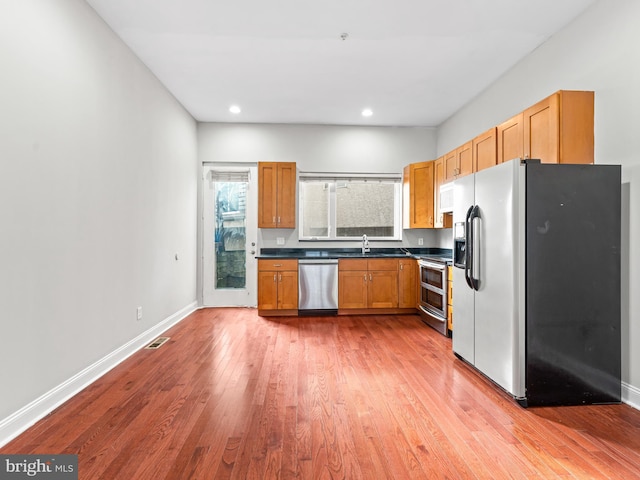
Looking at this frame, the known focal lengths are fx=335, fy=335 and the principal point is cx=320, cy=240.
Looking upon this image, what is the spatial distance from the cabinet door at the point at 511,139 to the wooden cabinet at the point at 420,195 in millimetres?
1756

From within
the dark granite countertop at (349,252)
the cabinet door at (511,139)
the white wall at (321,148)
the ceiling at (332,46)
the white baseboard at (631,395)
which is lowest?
the white baseboard at (631,395)

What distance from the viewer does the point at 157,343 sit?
11.9ft

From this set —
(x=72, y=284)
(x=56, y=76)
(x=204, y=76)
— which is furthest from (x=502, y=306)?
(x=204, y=76)

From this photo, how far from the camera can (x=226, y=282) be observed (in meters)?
5.46

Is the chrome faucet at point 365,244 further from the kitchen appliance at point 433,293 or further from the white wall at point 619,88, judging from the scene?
the white wall at point 619,88

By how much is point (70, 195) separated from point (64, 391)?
4.55 ft

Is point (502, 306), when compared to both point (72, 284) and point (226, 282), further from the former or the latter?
point (226, 282)

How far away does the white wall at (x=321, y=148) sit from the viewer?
→ 5387mm

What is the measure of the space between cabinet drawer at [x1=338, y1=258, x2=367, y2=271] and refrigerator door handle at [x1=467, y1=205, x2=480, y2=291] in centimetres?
220

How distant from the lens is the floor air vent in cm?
349

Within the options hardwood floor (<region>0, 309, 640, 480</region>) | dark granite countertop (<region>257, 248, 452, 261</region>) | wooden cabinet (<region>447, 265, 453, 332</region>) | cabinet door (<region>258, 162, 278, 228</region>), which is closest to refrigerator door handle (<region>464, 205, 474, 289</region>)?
hardwood floor (<region>0, 309, 640, 480</region>)

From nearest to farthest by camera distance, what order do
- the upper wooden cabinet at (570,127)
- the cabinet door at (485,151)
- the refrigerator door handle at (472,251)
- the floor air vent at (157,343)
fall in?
the upper wooden cabinet at (570,127) < the refrigerator door handle at (472,251) < the cabinet door at (485,151) < the floor air vent at (157,343)

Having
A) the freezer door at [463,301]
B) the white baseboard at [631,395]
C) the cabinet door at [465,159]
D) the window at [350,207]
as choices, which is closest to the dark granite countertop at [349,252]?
the window at [350,207]

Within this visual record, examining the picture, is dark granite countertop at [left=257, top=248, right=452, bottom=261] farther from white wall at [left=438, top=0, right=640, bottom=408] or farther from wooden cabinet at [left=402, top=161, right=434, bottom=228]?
white wall at [left=438, top=0, right=640, bottom=408]
